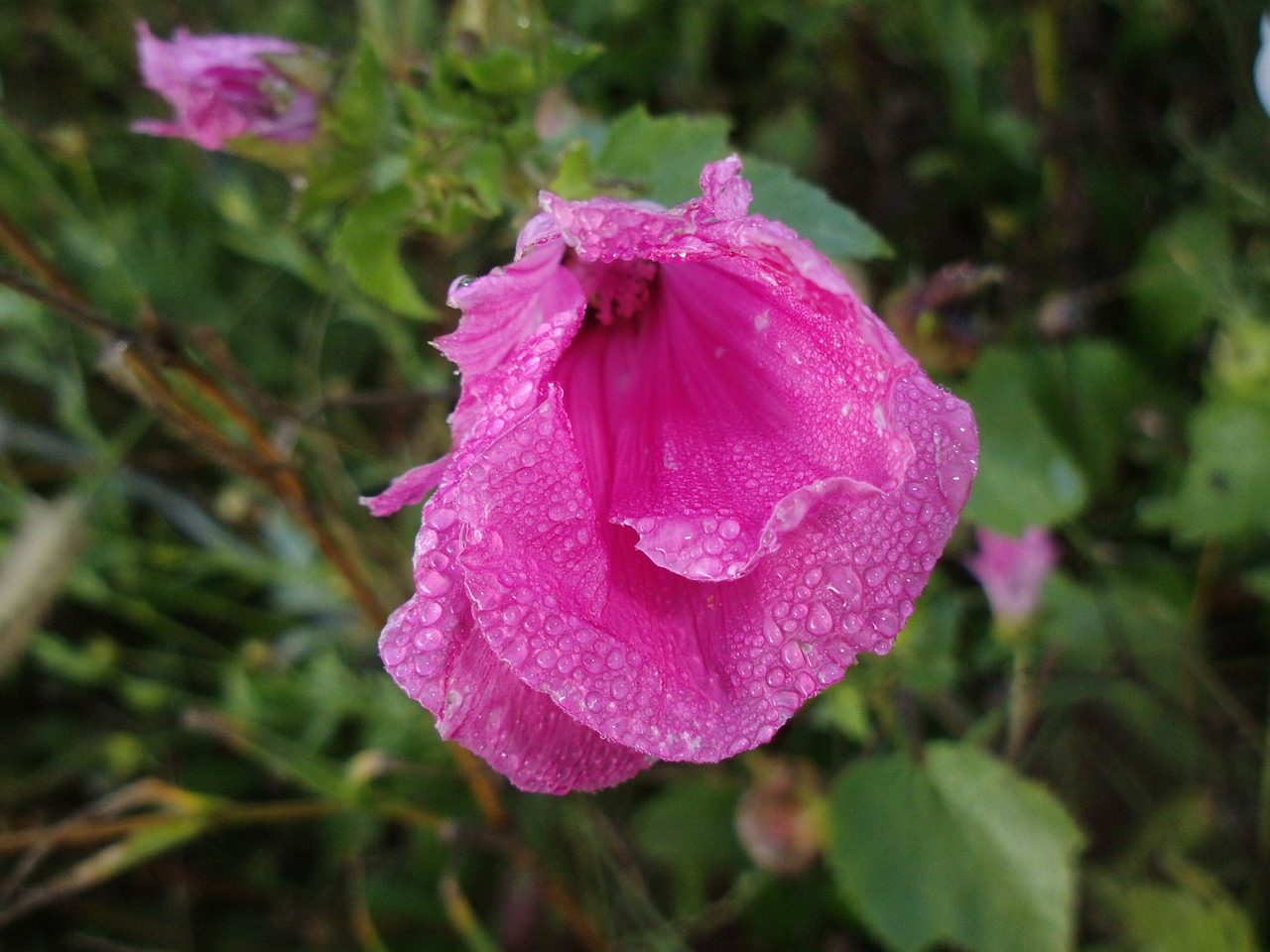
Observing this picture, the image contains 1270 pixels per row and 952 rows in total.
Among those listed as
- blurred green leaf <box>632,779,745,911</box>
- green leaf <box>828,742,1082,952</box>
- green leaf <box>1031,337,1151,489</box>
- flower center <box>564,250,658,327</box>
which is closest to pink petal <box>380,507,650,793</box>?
flower center <box>564,250,658,327</box>

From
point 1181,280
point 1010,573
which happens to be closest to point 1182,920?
point 1010,573

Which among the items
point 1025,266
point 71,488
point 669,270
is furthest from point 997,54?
point 71,488

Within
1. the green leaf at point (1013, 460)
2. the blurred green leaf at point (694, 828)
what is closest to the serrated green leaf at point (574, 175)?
the green leaf at point (1013, 460)

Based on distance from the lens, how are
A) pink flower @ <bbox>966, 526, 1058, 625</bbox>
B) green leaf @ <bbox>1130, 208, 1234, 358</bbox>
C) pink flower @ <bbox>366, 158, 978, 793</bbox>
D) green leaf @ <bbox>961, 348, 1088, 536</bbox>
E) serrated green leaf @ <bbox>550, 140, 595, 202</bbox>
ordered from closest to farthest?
1. pink flower @ <bbox>366, 158, 978, 793</bbox>
2. serrated green leaf @ <bbox>550, 140, 595, 202</bbox>
3. green leaf @ <bbox>961, 348, 1088, 536</bbox>
4. pink flower @ <bbox>966, 526, 1058, 625</bbox>
5. green leaf @ <bbox>1130, 208, 1234, 358</bbox>

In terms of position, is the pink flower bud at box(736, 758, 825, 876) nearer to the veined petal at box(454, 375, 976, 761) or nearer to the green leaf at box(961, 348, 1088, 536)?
the green leaf at box(961, 348, 1088, 536)

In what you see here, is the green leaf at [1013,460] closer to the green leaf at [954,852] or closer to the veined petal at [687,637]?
the green leaf at [954,852]

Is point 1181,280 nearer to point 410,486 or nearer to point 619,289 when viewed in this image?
point 619,289

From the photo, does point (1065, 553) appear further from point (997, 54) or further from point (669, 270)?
point (669, 270)
